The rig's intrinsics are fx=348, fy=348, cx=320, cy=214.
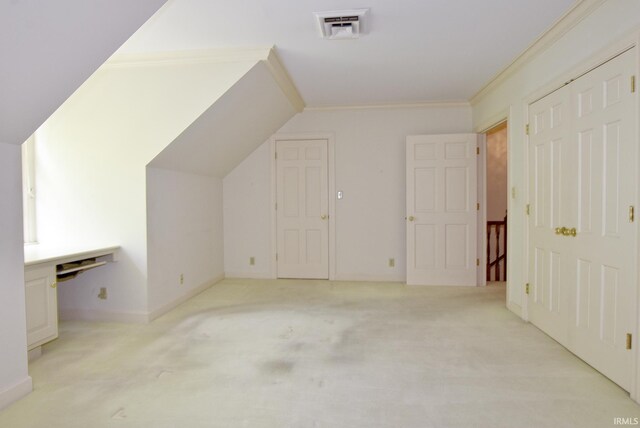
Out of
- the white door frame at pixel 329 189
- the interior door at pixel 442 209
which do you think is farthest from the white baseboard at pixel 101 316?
the interior door at pixel 442 209

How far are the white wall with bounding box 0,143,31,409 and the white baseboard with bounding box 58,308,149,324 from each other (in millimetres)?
1243

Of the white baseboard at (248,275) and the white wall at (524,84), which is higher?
the white wall at (524,84)

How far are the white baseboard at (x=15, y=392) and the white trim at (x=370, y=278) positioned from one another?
11.9ft

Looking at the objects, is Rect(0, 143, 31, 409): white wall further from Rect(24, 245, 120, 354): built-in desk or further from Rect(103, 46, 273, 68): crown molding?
Rect(103, 46, 273, 68): crown molding

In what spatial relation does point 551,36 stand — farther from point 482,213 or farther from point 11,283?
point 11,283

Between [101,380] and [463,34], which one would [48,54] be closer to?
[101,380]

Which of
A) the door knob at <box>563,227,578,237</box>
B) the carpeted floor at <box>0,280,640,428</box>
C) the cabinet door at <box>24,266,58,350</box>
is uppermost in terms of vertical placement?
the door knob at <box>563,227,578,237</box>

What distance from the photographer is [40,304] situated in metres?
2.56

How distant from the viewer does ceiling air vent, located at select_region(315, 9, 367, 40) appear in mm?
2549

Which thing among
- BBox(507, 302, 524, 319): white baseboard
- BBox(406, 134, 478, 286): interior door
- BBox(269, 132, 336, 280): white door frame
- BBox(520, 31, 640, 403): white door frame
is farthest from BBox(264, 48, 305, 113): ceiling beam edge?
BBox(507, 302, 524, 319): white baseboard

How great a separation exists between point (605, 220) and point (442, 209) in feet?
8.25

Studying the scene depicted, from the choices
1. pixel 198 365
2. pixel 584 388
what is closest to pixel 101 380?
pixel 198 365

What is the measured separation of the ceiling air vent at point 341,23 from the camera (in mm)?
2549

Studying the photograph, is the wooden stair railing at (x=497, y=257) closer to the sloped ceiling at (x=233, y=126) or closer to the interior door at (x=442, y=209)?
the interior door at (x=442, y=209)
